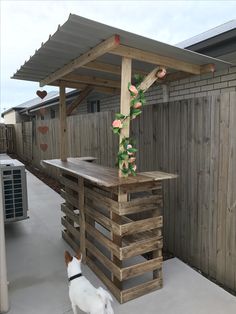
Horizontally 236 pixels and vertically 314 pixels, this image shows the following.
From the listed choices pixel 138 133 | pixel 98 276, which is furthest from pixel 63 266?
pixel 138 133

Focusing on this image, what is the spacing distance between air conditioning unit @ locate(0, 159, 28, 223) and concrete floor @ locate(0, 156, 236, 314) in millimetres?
361

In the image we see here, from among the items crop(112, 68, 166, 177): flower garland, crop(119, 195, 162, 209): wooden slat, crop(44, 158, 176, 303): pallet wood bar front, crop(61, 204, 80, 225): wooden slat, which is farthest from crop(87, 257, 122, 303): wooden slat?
crop(112, 68, 166, 177): flower garland

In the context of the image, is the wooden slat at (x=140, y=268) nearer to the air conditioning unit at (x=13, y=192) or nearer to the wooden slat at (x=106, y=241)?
the wooden slat at (x=106, y=241)

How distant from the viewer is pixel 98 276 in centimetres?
273

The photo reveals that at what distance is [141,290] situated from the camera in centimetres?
242

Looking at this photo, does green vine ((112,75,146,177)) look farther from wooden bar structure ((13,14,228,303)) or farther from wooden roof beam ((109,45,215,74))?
wooden roof beam ((109,45,215,74))

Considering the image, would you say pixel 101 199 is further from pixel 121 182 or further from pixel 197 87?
pixel 197 87

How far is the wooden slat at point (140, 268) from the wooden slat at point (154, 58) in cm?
187

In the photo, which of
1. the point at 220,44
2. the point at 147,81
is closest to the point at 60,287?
the point at 147,81

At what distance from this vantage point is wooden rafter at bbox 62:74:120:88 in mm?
3510

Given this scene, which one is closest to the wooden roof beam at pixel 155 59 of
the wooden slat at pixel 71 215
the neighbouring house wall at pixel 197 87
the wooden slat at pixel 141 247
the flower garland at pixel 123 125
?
the flower garland at pixel 123 125

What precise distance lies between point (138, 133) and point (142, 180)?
1.61 metres

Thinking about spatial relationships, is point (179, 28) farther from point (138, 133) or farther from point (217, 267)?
point (217, 267)

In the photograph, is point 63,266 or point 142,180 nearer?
point 142,180
